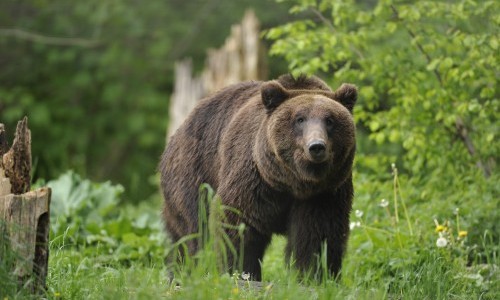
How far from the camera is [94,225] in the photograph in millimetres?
8898

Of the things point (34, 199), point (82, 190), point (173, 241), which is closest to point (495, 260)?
point (173, 241)

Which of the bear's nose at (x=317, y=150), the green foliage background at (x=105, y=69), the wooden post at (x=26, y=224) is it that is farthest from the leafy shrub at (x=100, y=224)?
the green foliage background at (x=105, y=69)

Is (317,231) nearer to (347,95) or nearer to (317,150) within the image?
(317,150)

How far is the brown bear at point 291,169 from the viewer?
21.2ft

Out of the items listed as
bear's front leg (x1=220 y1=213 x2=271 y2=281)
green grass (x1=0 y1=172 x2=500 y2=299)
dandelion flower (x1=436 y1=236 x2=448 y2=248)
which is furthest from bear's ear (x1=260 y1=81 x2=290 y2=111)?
dandelion flower (x1=436 y1=236 x2=448 y2=248)

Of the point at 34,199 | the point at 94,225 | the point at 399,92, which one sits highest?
the point at 399,92

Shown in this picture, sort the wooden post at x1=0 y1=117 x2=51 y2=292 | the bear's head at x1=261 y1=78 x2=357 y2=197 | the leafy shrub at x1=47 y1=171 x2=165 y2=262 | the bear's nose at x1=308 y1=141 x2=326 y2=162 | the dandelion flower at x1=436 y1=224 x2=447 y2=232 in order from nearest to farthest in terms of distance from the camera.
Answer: the wooden post at x1=0 y1=117 x2=51 y2=292 < the bear's nose at x1=308 y1=141 x2=326 y2=162 < the bear's head at x1=261 y1=78 x2=357 y2=197 < the dandelion flower at x1=436 y1=224 x2=447 y2=232 < the leafy shrub at x1=47 y1=171 x2=165 y2=262

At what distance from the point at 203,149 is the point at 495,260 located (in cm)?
243

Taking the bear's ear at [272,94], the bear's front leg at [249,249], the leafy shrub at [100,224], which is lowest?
the leafy shrub at [100,224]

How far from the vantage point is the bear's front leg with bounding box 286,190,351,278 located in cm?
670

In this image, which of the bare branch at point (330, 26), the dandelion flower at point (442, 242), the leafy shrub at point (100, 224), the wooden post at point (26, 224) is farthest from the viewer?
the bare branch at point (330, 26)

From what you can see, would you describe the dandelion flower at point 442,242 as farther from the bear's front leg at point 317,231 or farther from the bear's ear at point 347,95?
the bear's ear at point 347,95

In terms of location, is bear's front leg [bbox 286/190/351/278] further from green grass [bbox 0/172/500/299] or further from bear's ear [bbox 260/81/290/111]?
bear's ear [bbox 260/81/290/111]

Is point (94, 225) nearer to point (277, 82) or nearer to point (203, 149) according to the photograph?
point (203, 149)
